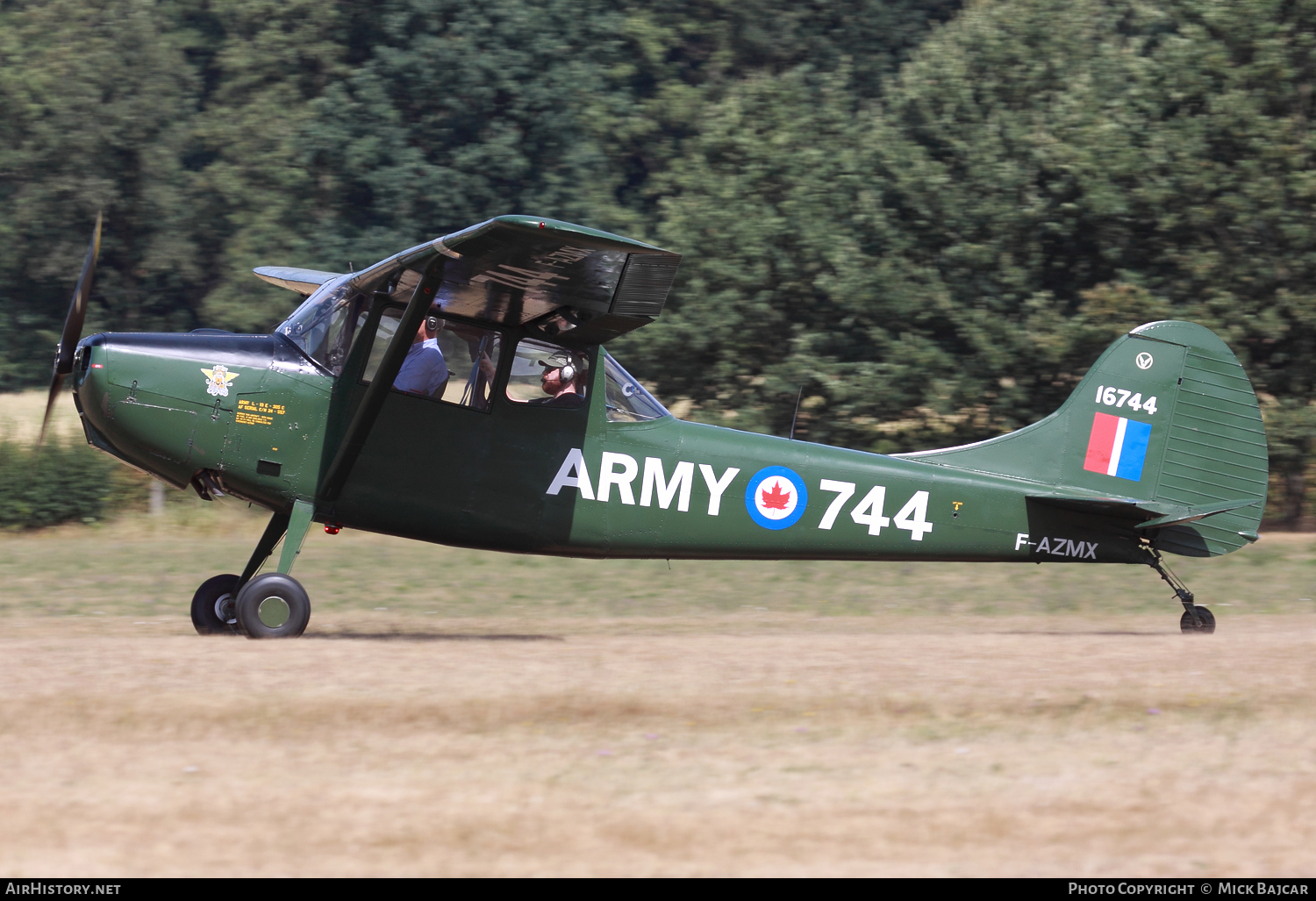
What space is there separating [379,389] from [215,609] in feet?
7.32

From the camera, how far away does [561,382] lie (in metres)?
10.3

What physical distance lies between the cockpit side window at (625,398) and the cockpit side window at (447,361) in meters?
0.86

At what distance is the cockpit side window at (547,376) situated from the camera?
401 inches

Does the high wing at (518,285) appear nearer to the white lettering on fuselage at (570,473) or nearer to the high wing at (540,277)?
the high wing at (540,277)

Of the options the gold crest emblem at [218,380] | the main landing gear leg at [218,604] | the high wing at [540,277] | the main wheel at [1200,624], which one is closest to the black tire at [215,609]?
the main landing gear leg at [218,604]

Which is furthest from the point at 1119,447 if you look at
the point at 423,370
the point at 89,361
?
the point at 89,361

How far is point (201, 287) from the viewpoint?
41781 mm

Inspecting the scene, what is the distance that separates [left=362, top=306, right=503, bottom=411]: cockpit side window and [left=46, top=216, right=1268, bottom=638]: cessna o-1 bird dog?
15mm

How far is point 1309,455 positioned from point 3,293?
3531 cm

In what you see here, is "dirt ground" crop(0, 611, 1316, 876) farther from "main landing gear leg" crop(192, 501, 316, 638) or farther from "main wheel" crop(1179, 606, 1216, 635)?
"main wheel" crop(1179, 606, 1216, 635)

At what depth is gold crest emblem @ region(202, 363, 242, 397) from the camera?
9.59 m

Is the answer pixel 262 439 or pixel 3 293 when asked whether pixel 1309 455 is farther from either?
pixel 3 293

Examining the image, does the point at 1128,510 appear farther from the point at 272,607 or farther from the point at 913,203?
the point at 913,203

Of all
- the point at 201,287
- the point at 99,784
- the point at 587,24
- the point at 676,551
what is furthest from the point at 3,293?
the point at 99,784
